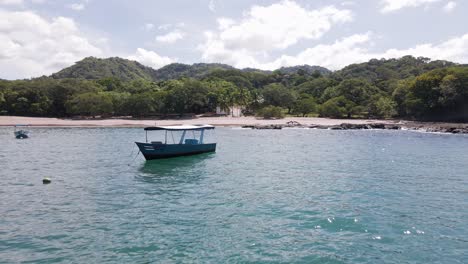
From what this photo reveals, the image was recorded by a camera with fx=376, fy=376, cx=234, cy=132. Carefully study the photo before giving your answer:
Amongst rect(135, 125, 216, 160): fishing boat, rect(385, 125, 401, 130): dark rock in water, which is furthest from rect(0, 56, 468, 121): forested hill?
rect(135, 125, 216, 160): fishing boat

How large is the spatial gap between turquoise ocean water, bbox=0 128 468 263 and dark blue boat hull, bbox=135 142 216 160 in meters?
1.40

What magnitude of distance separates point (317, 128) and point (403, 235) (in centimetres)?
6368

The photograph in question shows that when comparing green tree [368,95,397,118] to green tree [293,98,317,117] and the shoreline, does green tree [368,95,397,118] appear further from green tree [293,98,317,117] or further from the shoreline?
green tree [293,98,317,117]

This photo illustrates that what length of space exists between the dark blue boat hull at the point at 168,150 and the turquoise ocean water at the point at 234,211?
4.60ft

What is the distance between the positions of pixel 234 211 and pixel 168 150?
18670 millimetres

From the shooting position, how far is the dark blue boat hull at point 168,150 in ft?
111

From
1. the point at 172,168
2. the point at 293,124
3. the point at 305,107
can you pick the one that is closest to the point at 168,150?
the point at 172,168

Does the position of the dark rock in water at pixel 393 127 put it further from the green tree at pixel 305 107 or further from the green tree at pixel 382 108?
the green tree at pixel 305 107

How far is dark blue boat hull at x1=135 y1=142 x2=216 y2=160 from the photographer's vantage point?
1326 inches

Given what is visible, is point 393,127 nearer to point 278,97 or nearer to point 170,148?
point 278,97

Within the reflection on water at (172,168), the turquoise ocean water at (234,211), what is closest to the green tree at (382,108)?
the turquoise ocean water at (234,211)

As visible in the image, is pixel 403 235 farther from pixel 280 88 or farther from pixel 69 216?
pixel 280 88

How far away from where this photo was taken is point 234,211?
696 inches

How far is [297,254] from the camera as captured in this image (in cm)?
1273
